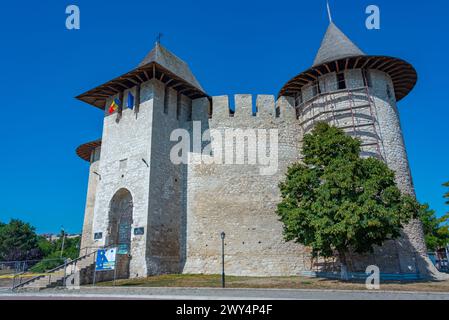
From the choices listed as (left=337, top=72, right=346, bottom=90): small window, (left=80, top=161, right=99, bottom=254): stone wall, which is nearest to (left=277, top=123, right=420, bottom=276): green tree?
(left=337, top=72, right=346, bottom=90): small window

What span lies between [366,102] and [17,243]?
42395mm

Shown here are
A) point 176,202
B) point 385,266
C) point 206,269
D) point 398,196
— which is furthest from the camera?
point 176,202

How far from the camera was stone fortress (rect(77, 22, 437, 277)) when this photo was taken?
16.1 metres

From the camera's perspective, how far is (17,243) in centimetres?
4034

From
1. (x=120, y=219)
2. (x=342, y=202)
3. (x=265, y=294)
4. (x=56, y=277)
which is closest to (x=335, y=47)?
(x=342, y=202)

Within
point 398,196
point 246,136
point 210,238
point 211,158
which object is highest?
point 246,136

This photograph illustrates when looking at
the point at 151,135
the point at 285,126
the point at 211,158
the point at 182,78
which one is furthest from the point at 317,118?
the point at 151,135

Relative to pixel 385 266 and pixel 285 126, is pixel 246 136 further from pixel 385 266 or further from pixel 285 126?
pixel 385 266

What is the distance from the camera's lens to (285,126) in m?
19.7

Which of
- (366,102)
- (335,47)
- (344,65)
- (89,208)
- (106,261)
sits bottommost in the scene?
(106,261)

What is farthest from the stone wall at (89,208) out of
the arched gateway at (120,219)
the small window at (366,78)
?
the small window at (366,78)

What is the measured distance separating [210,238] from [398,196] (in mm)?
9310

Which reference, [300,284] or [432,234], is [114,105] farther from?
[432,234]

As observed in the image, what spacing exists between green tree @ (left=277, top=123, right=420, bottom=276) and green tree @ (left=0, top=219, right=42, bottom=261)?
39.3 m
